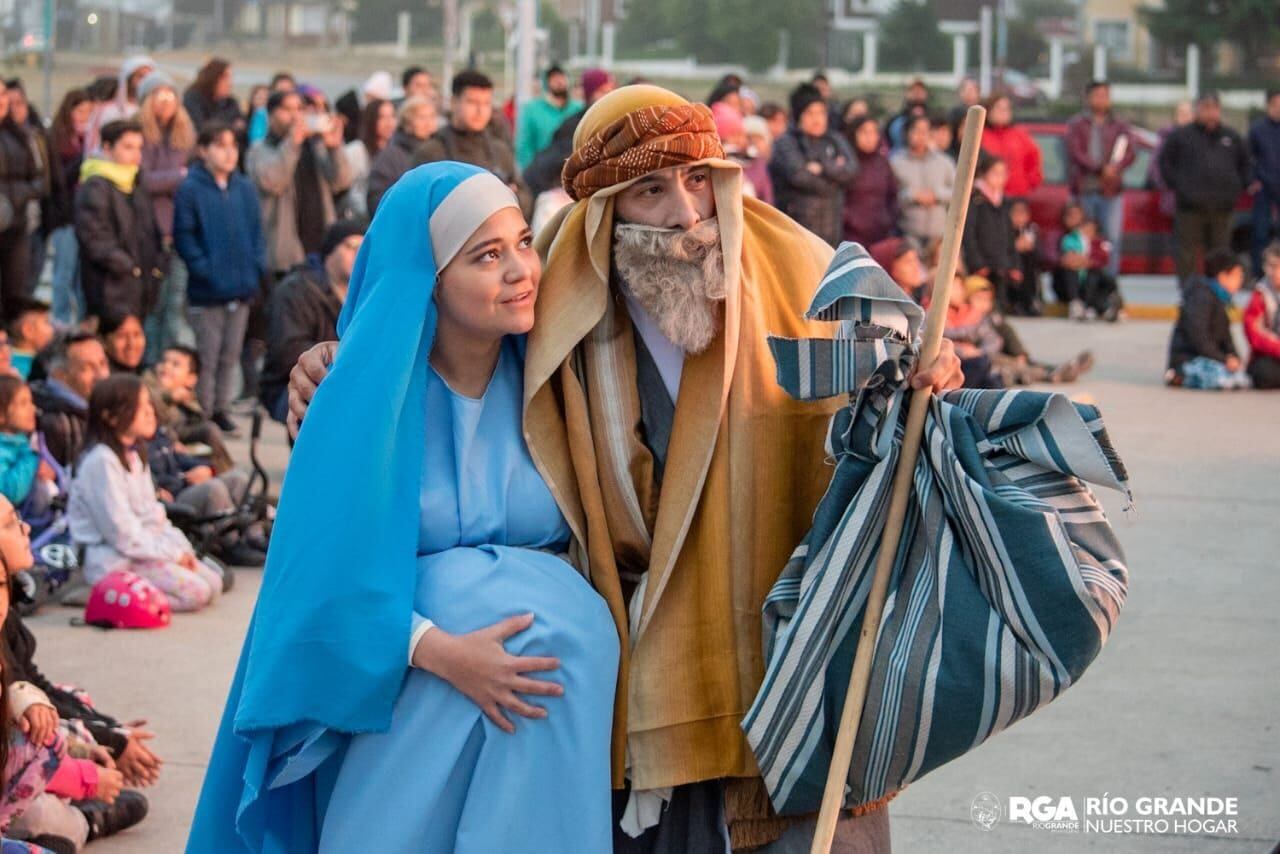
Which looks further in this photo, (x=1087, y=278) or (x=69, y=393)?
(x=1087, y=278)

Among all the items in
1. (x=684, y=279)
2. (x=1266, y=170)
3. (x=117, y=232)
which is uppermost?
(x=1266, y=170)

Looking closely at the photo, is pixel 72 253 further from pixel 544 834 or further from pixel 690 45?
pixel 690 45

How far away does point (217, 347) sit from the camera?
10.9 meters

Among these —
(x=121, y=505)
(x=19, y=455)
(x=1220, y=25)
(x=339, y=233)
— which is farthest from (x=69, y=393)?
(x=1220, y=25)

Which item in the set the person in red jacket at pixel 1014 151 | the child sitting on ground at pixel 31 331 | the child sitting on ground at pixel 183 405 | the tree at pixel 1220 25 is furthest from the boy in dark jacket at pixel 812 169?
the tree at pixel 1220 25

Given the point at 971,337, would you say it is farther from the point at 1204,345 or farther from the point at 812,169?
the point at 812,169

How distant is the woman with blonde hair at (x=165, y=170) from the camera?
11.2 meters

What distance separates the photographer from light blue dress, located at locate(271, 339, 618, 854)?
320cm

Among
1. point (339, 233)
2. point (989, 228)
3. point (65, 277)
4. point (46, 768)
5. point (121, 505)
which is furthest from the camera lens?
point (989, 228)

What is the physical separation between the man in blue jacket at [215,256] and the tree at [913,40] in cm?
1671

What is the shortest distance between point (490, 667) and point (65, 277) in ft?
31.0

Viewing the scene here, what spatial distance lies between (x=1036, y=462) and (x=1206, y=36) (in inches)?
973

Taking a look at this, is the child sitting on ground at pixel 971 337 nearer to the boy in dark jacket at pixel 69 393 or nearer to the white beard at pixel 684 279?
the boy in dark jacket at pixel 69 393

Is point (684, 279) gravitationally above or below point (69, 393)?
above
